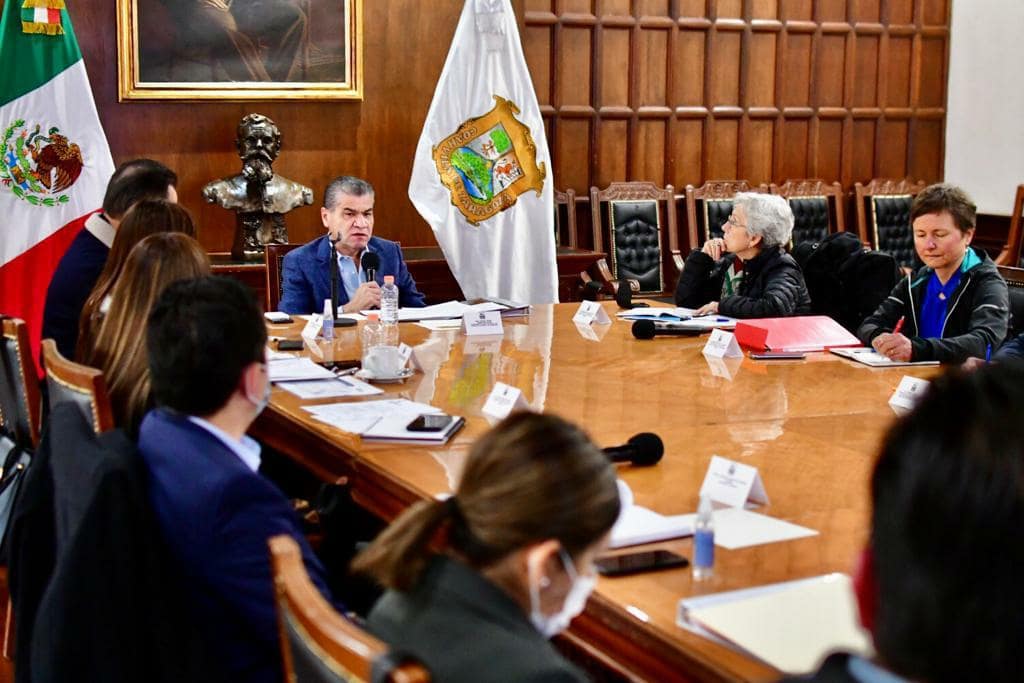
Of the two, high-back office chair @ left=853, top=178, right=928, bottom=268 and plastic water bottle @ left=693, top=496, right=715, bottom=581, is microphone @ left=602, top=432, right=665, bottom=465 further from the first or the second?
high-back office chair @ left=853, top=178, right=928, bottom=268

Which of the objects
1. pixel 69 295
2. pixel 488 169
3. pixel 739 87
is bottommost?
pixel 69 295

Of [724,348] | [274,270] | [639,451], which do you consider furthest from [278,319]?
[639,451]

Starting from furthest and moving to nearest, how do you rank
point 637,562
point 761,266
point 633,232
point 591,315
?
point 633,232, point 761,266, point 591,315, point 637,562

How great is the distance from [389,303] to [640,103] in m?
4.85

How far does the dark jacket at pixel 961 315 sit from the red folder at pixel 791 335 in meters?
0.10

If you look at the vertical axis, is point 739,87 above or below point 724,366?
above

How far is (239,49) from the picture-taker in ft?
22.7

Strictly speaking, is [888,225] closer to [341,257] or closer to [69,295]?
[341,257]

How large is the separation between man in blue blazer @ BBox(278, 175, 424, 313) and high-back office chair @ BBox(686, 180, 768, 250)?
3.99m

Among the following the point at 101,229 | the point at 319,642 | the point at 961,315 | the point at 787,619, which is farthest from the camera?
the point at 961,315

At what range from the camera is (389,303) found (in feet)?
15.1

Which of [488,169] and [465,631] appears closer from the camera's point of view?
[465,631]

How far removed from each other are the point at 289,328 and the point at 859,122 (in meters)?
6.32

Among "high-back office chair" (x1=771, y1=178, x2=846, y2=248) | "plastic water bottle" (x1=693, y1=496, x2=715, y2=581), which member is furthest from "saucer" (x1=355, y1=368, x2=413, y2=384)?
"high-back office chair" (x1=771, y1=178, x2=846, y2=248)
